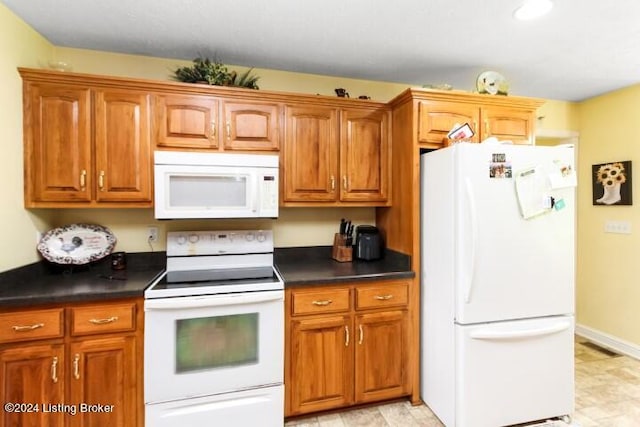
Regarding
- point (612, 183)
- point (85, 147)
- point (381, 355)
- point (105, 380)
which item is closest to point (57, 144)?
point (85, 147)

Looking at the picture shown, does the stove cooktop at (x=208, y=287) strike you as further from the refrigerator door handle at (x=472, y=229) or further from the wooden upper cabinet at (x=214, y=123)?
the refrigerator door handle at (x=472, y=229)

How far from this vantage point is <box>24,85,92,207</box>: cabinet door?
1857 millimetres

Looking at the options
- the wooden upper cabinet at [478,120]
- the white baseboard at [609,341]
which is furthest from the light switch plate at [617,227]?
the wooden upper cabinet at [478,120]

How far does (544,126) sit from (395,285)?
8.45ft

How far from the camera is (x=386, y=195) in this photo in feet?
7.86

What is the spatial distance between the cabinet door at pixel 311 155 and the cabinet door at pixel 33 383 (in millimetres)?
1572

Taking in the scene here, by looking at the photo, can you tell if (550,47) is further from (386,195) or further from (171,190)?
(171,190)

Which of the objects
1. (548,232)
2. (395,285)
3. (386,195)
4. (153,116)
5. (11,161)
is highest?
(153,116)

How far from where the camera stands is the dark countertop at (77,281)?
157 centimetres

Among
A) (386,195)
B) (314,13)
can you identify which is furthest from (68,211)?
(386,195)

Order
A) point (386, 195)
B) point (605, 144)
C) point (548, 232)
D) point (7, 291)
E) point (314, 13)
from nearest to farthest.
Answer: point (7, 291) < point (314, 13) < point (548, 232) < point (386, 195) < point (605, 144)

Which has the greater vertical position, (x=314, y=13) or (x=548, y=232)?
Answer: (x=314, y=13)

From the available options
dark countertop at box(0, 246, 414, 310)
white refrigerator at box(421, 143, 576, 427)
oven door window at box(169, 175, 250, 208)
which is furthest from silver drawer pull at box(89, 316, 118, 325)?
white refrigerator at box(421, 143, 576, 427)

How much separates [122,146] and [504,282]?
2.51 metres
